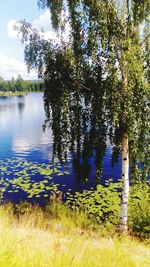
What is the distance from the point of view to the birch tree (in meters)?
8.45

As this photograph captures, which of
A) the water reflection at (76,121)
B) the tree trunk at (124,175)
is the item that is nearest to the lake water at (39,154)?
the water reflection at (76,121)

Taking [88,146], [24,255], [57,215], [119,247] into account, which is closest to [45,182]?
[57,215]

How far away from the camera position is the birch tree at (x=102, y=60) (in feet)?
27.7

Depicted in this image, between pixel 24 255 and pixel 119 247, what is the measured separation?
2254 millimetres

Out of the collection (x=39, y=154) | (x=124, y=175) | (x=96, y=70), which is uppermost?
(x=96, y=70)

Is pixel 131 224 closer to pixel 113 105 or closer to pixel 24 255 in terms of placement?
pixel 113 105

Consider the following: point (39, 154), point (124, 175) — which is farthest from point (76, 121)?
point (39, 154)

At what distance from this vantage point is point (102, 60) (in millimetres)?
8758

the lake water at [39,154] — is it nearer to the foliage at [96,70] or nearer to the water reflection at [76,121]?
the water reflection at [76,121]

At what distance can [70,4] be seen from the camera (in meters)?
8.62

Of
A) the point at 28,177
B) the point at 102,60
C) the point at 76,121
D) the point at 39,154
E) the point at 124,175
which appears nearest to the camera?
the point at 102,60

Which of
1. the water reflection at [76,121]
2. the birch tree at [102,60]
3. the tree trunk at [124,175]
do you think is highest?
the birch tree at [102,60]

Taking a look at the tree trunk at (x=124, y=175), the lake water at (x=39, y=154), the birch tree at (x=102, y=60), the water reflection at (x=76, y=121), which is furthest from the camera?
the lake water at (x=39, y=154)

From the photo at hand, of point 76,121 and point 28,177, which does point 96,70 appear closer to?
point 76,121
